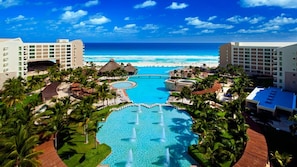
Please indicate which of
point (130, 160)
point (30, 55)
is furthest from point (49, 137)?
point (30, 55)

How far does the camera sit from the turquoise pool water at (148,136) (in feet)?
70.9

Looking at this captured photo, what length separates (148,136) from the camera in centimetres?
2703

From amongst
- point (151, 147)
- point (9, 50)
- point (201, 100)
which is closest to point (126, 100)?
point (201, 100)

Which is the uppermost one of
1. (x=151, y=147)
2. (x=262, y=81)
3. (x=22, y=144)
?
(x=262, y=81)

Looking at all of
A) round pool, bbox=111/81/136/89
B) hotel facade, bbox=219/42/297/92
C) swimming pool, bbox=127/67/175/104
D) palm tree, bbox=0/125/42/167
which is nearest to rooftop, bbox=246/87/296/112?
hotel facade, bbox=219/42/297/92

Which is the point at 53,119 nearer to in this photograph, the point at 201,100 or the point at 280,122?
the point at 201,100

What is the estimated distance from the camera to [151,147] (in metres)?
24.3

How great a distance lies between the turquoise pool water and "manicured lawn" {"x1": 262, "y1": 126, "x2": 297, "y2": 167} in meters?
8.32

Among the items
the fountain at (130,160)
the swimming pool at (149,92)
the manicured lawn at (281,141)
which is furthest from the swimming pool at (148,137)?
the manicured lawn at (281,141)

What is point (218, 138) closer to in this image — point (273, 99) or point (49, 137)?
point (49, 137)

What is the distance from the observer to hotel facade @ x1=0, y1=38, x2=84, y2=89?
48438mm

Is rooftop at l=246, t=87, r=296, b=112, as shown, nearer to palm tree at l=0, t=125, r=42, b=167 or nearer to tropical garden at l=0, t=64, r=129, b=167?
tropical garden at l=0, t=64, r=129, b=167

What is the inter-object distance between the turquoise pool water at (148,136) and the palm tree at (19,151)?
24.6 feet

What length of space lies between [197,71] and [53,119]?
5040cm
